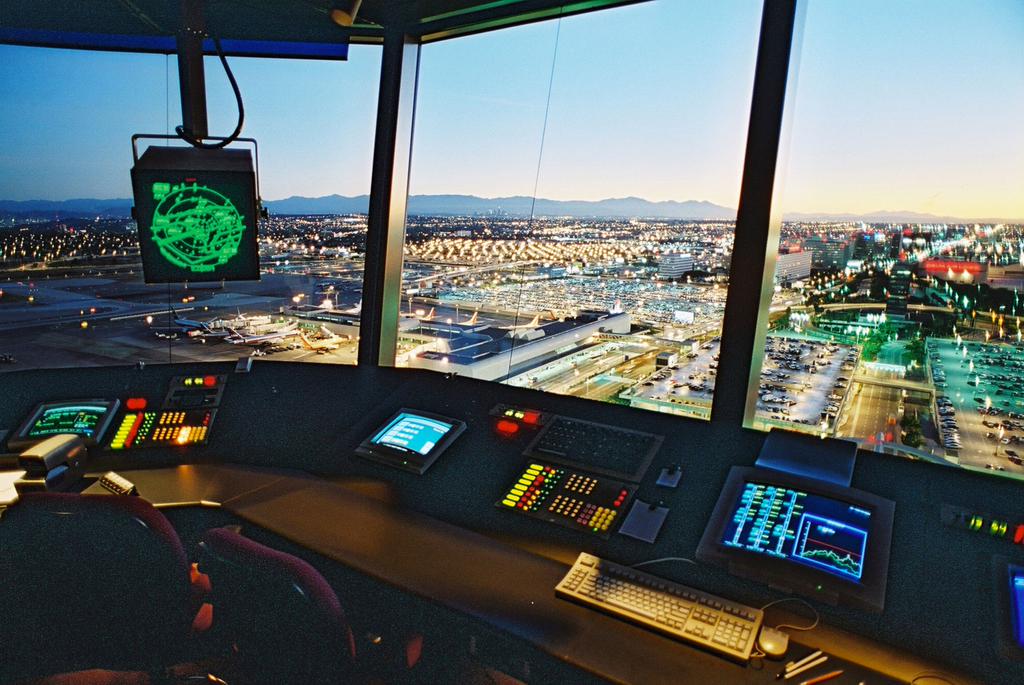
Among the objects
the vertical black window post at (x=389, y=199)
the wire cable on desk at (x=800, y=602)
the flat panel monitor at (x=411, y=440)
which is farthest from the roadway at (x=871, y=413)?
the vertical black window post at (x=389, y=199)

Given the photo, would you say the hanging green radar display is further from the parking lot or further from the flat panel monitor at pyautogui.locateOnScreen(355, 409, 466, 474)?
the parking lot

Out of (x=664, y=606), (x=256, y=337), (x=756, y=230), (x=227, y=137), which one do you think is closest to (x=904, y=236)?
(x=756, y=230)

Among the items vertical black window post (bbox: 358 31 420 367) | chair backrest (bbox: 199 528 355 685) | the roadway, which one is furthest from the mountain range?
chair backrest (bbox: 199 528 355 685)

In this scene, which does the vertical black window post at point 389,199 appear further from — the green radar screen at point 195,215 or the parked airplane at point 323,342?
the green radar screen at point 195,215

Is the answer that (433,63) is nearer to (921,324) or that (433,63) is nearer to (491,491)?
(491,491)

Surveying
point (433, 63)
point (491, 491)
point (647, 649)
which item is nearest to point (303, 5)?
point (433, 63)
